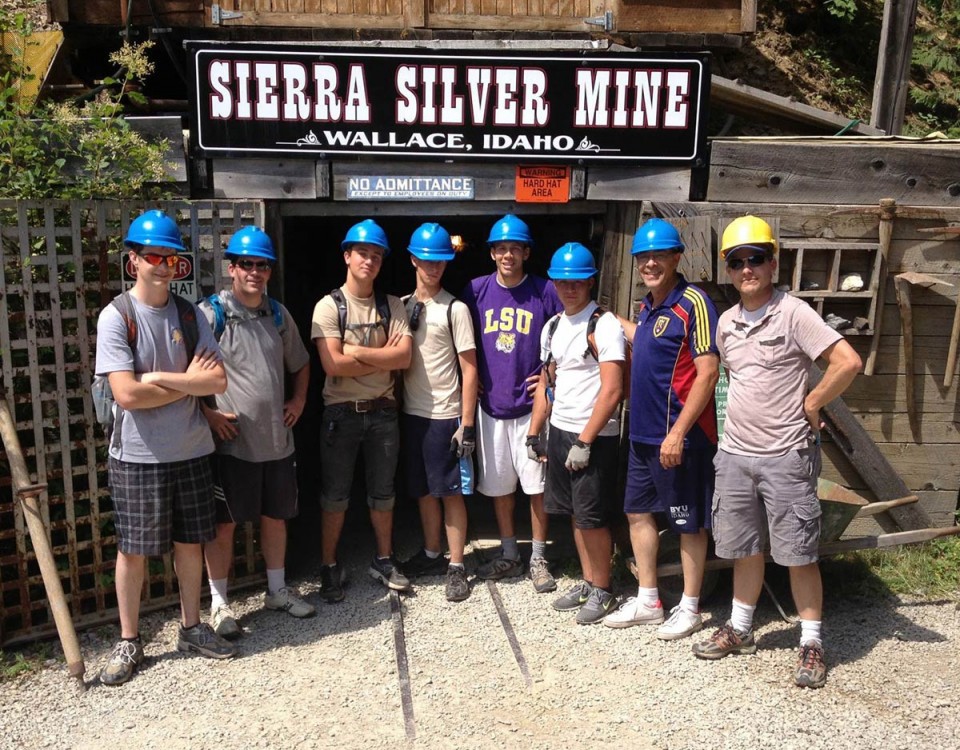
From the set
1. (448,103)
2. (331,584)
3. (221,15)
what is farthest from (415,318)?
(221,15)

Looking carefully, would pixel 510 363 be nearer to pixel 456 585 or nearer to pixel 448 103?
pixel 456 585

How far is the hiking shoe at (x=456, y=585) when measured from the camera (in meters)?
5.59

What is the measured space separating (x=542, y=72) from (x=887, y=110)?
12.6 feet

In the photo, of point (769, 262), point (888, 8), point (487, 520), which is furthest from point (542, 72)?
point (888, 8)

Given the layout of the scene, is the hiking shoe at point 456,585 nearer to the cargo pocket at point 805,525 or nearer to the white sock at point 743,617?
the white sock at point 743,617

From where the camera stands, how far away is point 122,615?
185 inches

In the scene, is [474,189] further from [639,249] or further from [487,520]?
[487,520]

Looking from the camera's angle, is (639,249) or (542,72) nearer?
(639,249)

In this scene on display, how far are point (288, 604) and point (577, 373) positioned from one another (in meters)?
2.23

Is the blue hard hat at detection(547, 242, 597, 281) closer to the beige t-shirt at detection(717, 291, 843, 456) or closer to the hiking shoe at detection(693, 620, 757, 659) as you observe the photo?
the beige t-shirt at detection(717, 291, 843, 456)

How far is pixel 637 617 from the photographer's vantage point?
521 centimetres

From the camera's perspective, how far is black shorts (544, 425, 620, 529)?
5.25 meters

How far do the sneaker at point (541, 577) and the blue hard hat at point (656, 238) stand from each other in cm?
213

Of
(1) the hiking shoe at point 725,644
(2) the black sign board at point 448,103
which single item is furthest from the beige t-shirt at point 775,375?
(2) the black sign board at point 448,103
